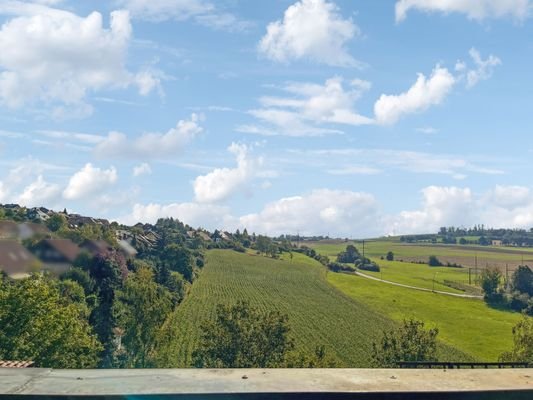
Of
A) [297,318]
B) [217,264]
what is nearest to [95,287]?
[297,318]

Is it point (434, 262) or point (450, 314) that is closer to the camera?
point (450, 314)

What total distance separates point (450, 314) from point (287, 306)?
88.6ft

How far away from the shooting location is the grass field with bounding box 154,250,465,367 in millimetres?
59125

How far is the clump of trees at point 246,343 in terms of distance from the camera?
139 ft

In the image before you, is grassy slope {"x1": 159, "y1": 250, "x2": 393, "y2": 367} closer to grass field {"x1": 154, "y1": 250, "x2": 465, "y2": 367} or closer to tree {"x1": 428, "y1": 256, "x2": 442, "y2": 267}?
grass field {"x1": 154, "y1": 250, "x2": 465, "y2": 367}

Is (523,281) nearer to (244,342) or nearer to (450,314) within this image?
(450,314)

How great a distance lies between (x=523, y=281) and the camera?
4562 inches

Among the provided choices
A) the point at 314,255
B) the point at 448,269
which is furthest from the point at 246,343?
the point at 314,255

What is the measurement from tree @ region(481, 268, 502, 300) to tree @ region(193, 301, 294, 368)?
7901 cm

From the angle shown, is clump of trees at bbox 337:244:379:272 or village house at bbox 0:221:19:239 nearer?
village house at bbox 0:221:19:239

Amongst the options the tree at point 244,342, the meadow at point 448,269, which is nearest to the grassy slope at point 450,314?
the meadow at point 448,269

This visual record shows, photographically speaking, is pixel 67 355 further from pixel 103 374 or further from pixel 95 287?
pixel 103 374

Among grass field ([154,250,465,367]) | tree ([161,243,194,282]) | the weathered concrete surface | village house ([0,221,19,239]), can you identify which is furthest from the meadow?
the weathered concrete surface

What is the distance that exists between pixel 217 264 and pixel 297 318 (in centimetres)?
5380
